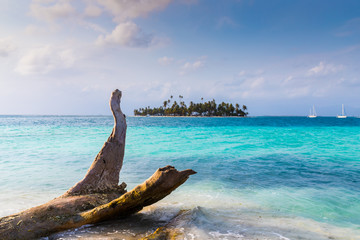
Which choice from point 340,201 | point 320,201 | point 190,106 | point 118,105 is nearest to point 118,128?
point 118,105

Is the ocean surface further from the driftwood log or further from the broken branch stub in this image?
the broken branch stub

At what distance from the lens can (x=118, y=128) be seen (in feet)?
17.5

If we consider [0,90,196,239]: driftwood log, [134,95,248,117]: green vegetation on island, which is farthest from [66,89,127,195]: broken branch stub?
[134,95,248,117]: green vegetation on island

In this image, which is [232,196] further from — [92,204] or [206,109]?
[206,109]

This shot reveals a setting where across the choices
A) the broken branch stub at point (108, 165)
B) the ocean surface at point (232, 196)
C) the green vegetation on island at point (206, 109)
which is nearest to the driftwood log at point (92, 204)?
the broken branch stub at point (108, 165)

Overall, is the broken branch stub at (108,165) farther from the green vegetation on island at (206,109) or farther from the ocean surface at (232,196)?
the green vegetation on island at (206,109)

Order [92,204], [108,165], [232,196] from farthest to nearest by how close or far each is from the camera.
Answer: [232,196], [108,165], [92,204]

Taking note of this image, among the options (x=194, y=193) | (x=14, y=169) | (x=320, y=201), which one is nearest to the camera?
(x=320, y=201)

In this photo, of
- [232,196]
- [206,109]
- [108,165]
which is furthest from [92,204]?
[206,109]

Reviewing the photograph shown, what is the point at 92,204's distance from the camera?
449 centimetres

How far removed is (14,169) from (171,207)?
27.5ft

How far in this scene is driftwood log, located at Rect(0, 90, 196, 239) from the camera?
12.4 ft

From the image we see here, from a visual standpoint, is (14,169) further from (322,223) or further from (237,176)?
(322,223)

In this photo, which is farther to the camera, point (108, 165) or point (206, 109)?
point (206, 109)
